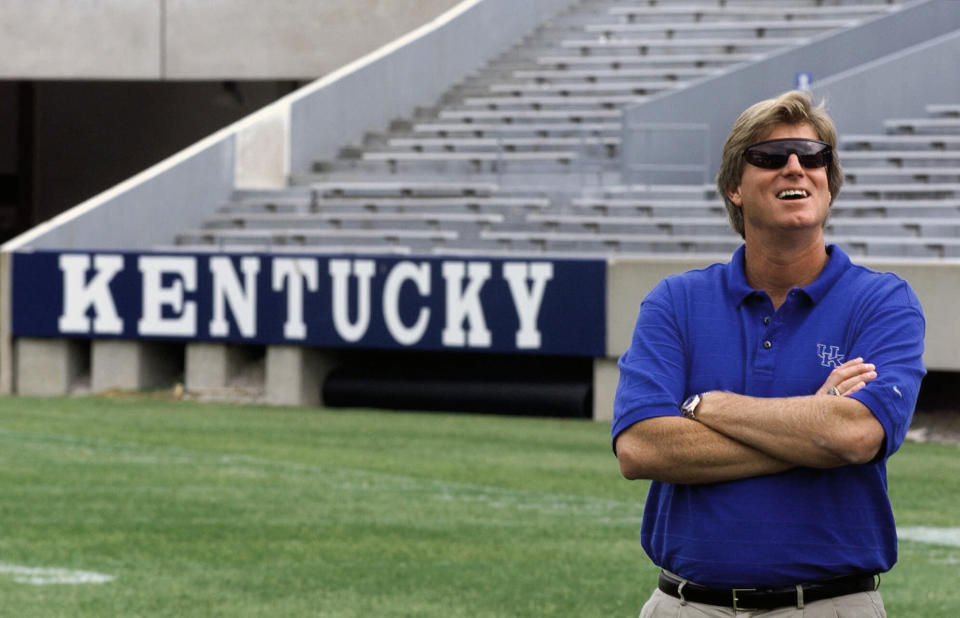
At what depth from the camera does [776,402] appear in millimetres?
3402

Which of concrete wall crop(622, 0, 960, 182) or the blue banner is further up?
concrete wall crop(622, 0, 960, 182)

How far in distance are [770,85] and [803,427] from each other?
19.2 meters

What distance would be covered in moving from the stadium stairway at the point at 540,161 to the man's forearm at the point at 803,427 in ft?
49.1

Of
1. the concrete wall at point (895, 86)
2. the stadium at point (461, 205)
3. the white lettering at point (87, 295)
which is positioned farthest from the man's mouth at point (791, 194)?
the concrete wall at point (895, 86)

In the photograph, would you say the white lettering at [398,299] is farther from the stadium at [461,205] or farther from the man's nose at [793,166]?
the man's nose at [793,166]

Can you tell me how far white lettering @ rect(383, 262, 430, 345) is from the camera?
1697cm

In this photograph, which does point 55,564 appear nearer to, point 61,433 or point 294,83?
point 61,433

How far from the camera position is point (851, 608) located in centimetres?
337

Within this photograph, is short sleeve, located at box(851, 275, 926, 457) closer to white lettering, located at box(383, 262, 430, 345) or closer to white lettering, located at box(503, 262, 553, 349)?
white lettering, located at box(503, 262, 553, 349)

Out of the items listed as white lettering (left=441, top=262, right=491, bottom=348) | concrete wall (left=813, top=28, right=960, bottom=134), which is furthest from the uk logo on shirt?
concrete wall (left=813, top=28, right=960, bottom=134)

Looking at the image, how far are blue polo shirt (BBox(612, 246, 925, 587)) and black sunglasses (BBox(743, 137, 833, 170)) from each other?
0.19 m

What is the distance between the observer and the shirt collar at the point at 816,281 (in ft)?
11.3

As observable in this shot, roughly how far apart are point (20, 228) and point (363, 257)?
20.6 m

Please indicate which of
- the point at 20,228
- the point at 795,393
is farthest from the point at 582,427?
the point at 20,228
